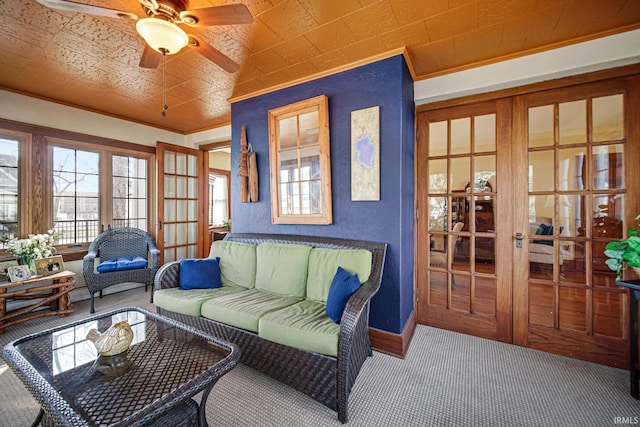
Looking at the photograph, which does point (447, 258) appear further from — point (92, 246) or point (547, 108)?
point (92, 246)

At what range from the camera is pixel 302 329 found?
175 centimetres

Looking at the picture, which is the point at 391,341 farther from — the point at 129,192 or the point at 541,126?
the point at 129,192

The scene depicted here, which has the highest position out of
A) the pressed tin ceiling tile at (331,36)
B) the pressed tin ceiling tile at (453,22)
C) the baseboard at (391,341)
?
the pressed tin ceiling tile at (331,36)

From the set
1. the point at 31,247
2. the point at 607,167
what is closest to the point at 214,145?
the point at 31,247

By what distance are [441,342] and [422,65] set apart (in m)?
2.64

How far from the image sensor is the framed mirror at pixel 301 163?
2637 mm

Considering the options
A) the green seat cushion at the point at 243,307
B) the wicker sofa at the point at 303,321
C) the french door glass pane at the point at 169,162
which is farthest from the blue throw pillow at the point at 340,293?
the french door glass pane at the point at 169,162

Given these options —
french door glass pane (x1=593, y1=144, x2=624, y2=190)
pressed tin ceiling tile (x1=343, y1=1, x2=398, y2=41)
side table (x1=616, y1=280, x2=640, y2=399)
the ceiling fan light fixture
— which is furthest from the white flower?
french door glass pane (x1=593, y1=144, x2=624, y2=190)

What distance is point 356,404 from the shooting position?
67.3 inches

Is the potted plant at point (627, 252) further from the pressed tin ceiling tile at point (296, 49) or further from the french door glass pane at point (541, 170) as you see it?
the pressed tin ceiling tile at point (296, 49)

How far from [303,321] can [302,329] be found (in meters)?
0.10

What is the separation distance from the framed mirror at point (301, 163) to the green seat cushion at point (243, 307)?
2.83 feet

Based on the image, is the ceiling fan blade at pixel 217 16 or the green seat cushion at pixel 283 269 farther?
the green seat cushion at pixel 283 269

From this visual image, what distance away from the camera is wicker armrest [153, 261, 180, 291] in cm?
257
